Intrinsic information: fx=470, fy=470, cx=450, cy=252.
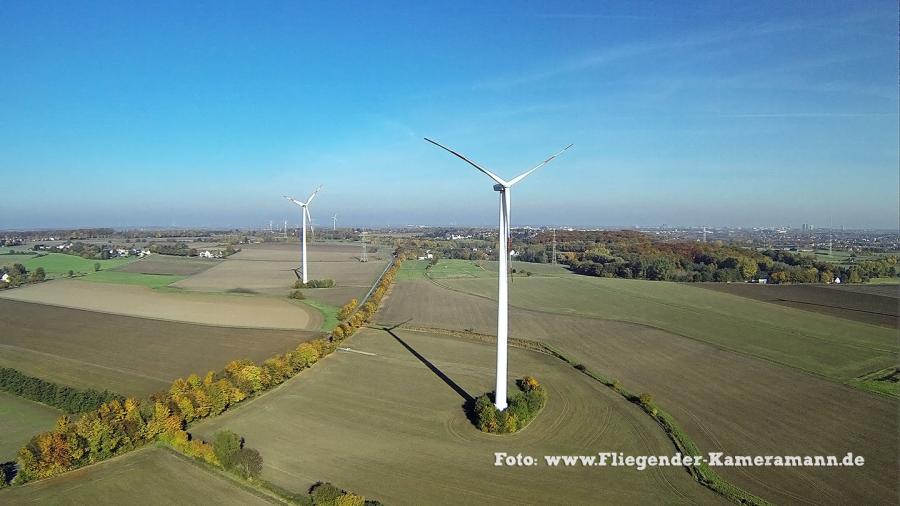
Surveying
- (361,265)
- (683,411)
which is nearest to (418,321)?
(683,411)

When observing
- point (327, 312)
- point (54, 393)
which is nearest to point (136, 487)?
point (54, 393)

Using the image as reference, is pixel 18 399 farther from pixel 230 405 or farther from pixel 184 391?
pixel 230 405

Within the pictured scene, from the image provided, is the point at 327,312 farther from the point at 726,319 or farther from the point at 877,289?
the point at 877,289

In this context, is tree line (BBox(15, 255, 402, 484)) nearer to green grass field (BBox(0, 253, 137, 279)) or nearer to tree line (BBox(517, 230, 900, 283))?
tree line (BBox(517, 230, 900, 283))

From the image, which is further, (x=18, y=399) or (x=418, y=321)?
(x=418, y=321)

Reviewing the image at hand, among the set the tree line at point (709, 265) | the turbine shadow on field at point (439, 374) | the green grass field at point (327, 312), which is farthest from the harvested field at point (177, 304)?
the tree line at point (709, 265)

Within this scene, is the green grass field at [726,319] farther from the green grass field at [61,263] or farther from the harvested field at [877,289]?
the green grass field at [61,263]
